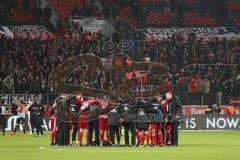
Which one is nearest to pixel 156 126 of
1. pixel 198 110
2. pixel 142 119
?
pixel 142 119

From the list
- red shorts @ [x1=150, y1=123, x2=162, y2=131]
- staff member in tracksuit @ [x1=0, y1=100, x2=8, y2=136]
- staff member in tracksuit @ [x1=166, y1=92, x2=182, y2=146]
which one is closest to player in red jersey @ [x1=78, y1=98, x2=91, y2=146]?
red shorts @ [x1=150, y1=123, x2=162, y2=131]

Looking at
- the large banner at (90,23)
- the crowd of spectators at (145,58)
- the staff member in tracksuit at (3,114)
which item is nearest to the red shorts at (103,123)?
the staff member in tracksuit at (3,114)

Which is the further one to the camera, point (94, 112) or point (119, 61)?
point (119, 61)

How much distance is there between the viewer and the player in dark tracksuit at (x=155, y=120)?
91.1ft

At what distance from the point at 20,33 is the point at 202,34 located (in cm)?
1348

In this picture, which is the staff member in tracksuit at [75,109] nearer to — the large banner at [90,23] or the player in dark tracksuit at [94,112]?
the player in dark tracksuit at [94,112]

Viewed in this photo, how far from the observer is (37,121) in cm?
3825

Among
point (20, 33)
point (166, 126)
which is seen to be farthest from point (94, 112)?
point (20, 33)

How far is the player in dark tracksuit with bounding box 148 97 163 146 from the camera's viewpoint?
2778cm

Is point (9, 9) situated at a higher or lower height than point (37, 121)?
higher

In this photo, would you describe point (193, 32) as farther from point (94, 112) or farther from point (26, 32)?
point (94, 112)

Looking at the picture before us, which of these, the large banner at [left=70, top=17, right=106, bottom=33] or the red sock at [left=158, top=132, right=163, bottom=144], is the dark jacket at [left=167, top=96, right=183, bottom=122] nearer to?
the red sock at [left=158, top=132, right=163, bottom=144]

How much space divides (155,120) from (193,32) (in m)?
26.9

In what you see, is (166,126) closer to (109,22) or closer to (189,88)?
(189,88)
